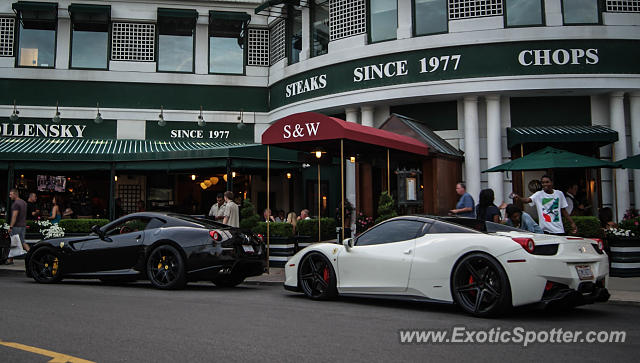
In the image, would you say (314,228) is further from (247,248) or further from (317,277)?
(317,277)

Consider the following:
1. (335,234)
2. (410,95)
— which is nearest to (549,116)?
(410,95)

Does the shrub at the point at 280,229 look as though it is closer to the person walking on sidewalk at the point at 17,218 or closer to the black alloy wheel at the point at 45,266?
the black alloy wheel at the point at 45,266

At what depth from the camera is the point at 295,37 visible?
22.1 m

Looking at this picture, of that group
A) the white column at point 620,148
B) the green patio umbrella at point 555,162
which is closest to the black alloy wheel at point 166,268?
the green patio umbrella at point 555,162

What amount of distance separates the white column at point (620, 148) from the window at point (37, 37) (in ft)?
70.4

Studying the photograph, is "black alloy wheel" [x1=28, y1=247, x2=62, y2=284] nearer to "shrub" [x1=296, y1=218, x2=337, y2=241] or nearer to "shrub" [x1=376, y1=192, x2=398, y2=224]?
"shrub" [x1=296, y1=218, x2=337, y2=241]

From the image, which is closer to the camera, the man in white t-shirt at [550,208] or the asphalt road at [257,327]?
the asphalt road at [257,327]

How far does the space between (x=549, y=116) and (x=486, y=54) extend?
121 inches

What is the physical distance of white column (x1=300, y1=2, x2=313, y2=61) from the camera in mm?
20844

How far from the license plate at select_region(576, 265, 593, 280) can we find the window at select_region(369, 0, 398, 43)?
13.8m

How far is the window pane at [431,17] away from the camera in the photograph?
18.0m

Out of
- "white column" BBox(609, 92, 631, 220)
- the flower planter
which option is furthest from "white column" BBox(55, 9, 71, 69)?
the flower planter

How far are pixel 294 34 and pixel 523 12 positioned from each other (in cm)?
912

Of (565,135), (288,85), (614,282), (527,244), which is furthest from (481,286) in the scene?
(288,85)
